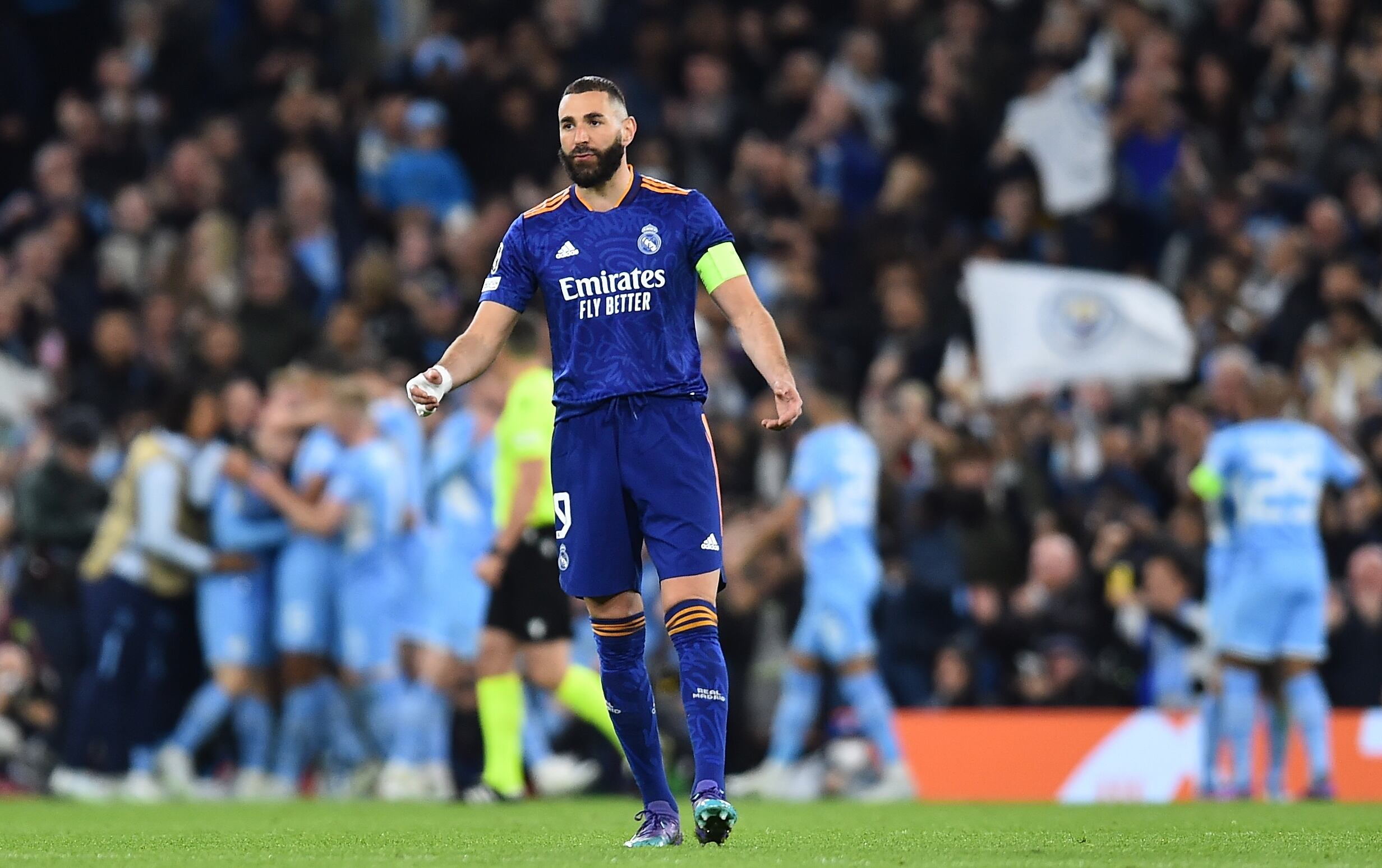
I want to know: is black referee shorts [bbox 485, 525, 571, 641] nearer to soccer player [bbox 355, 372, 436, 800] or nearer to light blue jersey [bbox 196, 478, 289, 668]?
soccer player [bbox 355, 372, 436, 800]

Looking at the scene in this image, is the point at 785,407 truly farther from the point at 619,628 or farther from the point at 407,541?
the point at 407,541

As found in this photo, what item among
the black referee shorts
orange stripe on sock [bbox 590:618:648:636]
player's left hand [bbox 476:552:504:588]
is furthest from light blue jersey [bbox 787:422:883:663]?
orange stripe on sock [bbox 590:618:648:636]

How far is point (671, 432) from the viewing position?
22.2ft

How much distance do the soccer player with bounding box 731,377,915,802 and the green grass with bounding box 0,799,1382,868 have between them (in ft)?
5.82

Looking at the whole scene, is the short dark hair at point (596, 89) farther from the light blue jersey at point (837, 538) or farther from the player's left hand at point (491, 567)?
the light blue jersey at point (837, 538)

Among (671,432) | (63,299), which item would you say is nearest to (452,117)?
(63,299)

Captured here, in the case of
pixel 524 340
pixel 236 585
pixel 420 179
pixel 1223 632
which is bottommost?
→ pixel 1223 632

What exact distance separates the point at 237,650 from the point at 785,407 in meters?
7.52

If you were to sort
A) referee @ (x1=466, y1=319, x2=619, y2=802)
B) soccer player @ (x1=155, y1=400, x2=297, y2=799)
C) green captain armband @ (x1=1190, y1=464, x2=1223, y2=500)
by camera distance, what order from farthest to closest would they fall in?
soccer player @ (x1=155, y1=400, x2=297, y2=799)
green captain armband @ (x1=1190, y1=464, x2=1223, y2=500)
referee @ (x1=466, y1=319, x2=619, y2=802)

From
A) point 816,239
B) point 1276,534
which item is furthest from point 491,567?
point 816,239

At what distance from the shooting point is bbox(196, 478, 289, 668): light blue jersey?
13305mm

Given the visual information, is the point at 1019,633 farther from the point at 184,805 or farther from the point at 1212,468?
the point at 184,805

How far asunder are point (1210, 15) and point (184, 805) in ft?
36.6

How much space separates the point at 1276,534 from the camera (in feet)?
40.1
